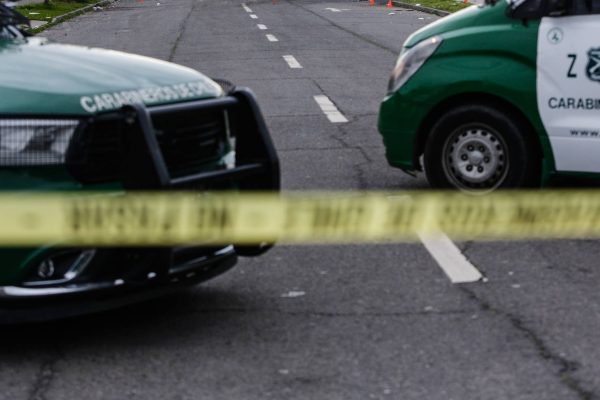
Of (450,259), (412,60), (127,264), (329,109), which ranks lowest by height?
(329,109)

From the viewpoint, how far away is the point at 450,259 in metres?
7.51

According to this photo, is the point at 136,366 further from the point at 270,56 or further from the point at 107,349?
the point at 270,56

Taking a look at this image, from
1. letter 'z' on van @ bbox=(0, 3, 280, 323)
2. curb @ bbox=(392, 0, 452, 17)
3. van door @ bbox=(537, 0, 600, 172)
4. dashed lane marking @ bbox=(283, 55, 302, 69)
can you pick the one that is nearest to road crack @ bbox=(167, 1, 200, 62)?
dashed lane marking @ bbox=(283, 55, 302, 69)

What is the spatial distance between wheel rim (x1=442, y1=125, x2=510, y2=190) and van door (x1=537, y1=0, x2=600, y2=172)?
15.7 inches

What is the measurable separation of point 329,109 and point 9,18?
784 cm

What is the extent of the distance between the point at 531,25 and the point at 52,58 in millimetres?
3351

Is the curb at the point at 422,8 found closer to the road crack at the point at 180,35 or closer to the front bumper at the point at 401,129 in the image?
the road crack at the point at 180,35

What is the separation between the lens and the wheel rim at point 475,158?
8.60 metres

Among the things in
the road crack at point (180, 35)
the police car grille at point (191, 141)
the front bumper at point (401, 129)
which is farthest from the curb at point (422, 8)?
the police car grille at point (191, 141)

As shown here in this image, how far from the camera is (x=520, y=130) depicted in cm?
849

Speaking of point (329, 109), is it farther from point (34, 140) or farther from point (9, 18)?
point (34, 140)

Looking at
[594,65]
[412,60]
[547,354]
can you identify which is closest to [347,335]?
[547,354]

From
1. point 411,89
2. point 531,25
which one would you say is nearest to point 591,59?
point 531,25

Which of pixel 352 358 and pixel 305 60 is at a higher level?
pixel 352 358
